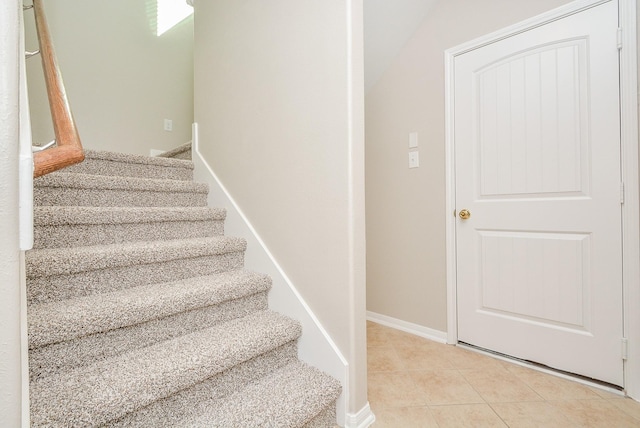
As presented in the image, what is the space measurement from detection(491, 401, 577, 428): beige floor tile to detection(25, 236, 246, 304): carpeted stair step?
1423 millimetres

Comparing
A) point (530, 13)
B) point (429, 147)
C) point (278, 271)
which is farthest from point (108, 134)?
point (530, 13)

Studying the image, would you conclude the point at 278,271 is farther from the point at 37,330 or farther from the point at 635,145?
the point at 635,145

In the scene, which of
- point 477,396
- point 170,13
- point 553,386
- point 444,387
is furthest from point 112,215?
point 170,13

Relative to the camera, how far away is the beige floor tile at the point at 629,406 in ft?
4.20

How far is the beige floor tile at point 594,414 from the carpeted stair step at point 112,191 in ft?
7.03

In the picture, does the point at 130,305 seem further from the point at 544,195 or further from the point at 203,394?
the point at 544,195

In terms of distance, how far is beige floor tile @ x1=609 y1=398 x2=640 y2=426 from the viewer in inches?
50.4

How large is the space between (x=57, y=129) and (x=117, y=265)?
0.63 meters

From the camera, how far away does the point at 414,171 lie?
2.12 m

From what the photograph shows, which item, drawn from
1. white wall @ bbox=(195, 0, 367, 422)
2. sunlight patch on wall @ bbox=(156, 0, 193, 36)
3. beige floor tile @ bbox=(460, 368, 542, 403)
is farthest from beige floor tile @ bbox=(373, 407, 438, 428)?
sunlight patch on wall @ bbox=(156, 0, 193, 36)

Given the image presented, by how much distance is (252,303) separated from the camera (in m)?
1.42

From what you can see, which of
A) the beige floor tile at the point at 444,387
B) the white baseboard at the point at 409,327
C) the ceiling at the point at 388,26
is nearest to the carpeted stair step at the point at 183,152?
the ceiling at the point at 388,26

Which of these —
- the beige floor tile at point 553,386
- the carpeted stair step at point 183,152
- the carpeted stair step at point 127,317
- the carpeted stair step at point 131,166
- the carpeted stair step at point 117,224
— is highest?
the carpeted stair step at point 183,152

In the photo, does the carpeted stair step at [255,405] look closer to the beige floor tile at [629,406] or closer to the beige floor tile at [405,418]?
the beige floor tile at [405,418]
